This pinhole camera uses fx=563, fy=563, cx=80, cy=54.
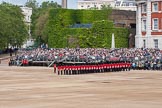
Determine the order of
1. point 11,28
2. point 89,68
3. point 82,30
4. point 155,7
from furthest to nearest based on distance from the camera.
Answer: point 11,28 → point 82,30 → point 155,7 → point 89,68

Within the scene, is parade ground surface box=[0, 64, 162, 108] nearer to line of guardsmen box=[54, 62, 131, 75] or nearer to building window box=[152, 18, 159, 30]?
line of guardsmen box=[54, 62, 131, 75]

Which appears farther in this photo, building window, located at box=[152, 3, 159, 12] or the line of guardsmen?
building window, located at box=[152, 3, 159, 12]

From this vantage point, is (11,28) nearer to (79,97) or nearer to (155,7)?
(155,7)

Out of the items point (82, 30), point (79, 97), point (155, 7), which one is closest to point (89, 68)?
point (79, 97)

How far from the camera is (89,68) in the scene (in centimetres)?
5256

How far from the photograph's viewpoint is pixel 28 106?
23844 millimetres

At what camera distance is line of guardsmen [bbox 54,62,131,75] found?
165 ft

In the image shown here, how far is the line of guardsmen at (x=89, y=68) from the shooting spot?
165 ft

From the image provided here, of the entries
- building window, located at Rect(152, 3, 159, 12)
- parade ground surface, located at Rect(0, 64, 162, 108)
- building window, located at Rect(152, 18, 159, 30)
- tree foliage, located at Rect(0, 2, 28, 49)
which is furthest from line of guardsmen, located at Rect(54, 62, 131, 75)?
tree foliage, located at Rect(0, 2, 28, 49)

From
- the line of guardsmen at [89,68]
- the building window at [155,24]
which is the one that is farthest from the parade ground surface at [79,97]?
the building window at [155,24]

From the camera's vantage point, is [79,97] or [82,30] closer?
[79,97]

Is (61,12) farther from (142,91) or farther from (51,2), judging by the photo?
(51,2)

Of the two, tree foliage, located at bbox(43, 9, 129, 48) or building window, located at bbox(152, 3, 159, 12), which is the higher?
building window, located at bbox(152, 3, 159, 12)

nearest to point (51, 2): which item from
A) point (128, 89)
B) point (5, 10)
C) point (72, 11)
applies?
point (5, 10)
